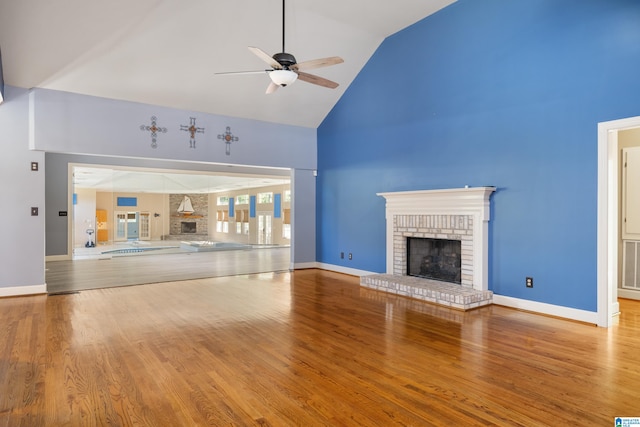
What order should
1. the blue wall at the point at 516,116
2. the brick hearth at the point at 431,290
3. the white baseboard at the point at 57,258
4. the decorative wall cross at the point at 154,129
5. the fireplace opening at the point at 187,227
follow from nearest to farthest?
the blue wall at the point at 516,116 < the brick hearth at the point at 431,290 < the decorative wall cross at the point at 154,129 < the white baseboard at the point at 57,258 < the fireplace opening at the point at 187,227

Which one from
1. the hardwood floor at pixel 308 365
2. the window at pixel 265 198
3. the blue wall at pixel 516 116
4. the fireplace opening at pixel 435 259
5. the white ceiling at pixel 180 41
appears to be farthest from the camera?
the window at pixel 265 198

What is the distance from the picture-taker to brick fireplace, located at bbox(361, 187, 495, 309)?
5008mm

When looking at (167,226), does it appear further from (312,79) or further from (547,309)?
(547,309)

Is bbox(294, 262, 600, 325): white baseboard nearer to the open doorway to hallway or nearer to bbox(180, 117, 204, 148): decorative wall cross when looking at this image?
the open doorway to hallway

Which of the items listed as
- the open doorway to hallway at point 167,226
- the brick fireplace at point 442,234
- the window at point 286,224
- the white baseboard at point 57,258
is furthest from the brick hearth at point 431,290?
the white baseboard at point 57,258

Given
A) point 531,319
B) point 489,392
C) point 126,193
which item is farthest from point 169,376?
point 126,193

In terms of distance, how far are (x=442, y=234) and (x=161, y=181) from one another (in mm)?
6827

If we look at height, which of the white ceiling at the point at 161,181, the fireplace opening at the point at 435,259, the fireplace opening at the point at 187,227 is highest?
the white ceiling at the point at 161,181

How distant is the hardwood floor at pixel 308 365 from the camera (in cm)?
227

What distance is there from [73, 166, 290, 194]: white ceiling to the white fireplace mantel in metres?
4.68

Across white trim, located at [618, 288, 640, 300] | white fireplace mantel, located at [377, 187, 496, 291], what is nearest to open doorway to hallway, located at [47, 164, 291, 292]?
white fireplace mantel, located at [377, 187, 496, 291]

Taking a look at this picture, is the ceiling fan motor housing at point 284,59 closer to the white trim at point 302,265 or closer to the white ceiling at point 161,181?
the white trim at point 302,265

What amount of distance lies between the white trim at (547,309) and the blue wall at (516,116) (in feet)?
0.21

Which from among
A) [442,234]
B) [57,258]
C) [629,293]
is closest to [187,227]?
[57,258]
